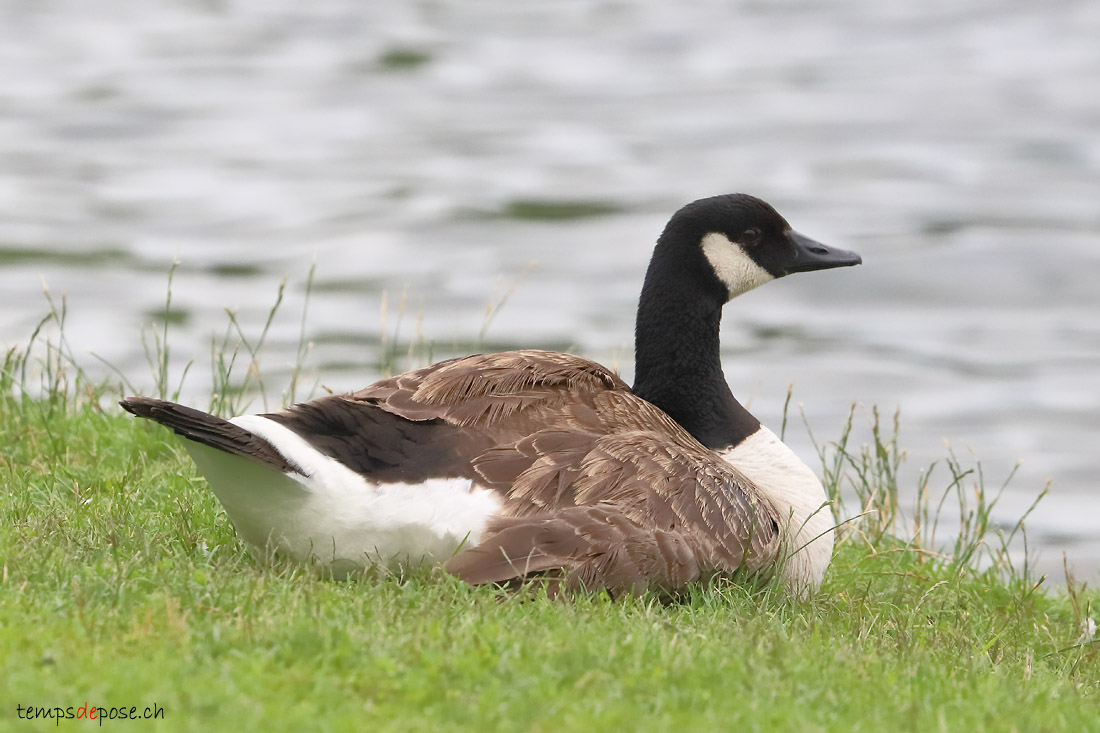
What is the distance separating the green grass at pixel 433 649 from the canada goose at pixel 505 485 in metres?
0.15

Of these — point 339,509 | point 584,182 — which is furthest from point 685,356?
point 584,182

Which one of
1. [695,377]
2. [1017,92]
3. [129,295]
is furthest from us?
[1017,92]

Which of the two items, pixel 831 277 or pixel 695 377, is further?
pixel 831 277

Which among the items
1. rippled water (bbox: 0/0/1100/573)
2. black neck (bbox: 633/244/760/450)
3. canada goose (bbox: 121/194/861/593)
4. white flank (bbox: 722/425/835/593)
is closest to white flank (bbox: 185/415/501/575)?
canada goose (bbox: 121/194/861/593)

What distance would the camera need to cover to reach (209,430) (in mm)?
5598

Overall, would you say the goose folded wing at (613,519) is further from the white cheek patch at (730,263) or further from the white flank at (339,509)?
the white cheek patch at (730,263)

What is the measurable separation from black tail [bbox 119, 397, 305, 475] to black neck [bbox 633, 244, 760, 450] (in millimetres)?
2481

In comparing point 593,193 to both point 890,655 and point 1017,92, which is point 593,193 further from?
point 890,655

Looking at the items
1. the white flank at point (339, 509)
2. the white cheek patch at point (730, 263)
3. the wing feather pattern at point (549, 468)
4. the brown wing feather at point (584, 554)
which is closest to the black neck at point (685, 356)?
the white cheek patch at point (730, 263)

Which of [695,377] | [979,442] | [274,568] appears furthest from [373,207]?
[274,568]

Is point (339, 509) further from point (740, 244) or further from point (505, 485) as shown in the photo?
point (740, 244)

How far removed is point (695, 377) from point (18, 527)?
337 centimetres

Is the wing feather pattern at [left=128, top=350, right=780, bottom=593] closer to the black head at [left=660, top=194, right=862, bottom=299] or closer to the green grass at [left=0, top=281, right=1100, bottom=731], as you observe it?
the green grass at [left=0, top=281, right=1100, bottom=731]

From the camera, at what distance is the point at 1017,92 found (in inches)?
1096
